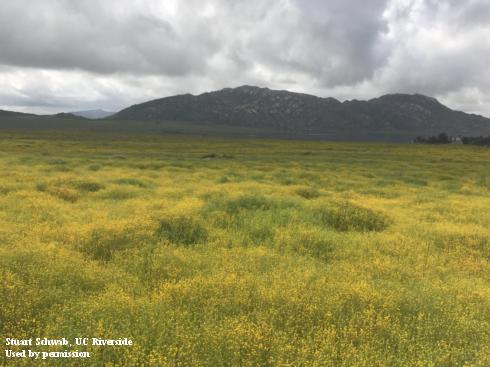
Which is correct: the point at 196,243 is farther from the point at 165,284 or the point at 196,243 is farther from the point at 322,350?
the point at 322,350

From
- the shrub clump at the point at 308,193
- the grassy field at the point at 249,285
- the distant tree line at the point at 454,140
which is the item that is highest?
the distant tree line at the point at 454,140

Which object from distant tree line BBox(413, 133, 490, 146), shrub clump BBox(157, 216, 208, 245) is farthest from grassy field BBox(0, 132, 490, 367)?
distant tree line BBox(413, 133, 490, 146)

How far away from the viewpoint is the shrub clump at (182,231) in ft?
36.7

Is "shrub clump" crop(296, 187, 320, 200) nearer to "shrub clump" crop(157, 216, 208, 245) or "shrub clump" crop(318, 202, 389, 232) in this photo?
"shrub clump" crop(318, 202, 389, 232)

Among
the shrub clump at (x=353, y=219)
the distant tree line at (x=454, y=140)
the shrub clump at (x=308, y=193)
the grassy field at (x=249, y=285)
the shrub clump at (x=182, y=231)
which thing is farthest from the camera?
the distant tree line at (x=454, y=140)

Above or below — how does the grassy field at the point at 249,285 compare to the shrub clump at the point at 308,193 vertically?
above

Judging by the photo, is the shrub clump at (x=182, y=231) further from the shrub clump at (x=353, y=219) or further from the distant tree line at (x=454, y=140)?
the distant tree line at (x=454, y=140)

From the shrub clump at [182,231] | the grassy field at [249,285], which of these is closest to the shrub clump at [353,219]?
the grassy field at [249,285]

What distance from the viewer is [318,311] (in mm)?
6680

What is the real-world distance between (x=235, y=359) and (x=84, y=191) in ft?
56.5

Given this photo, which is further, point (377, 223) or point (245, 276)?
point (377, 223)

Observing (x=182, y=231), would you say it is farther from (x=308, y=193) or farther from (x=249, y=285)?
(x=308, y=193)

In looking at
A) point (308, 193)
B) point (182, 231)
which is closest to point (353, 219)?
point (182, 231)

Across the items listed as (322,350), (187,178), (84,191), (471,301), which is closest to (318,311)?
(322,350)
